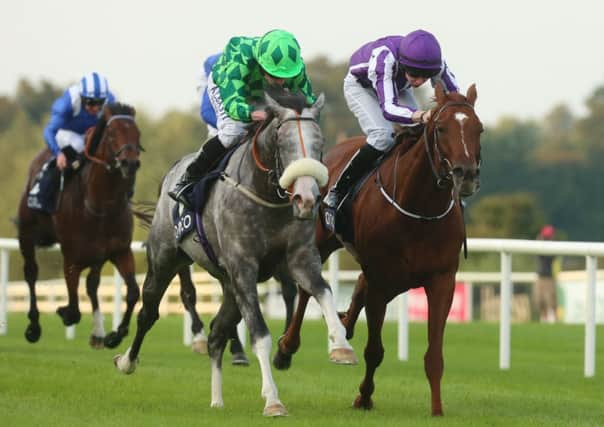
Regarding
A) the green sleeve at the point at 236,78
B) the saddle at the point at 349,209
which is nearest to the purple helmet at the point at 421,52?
the saddle at the point at 349,209

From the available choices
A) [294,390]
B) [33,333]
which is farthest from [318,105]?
[33,333]

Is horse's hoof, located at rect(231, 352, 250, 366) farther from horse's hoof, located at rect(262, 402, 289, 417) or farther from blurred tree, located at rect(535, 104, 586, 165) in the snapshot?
blurred tree, located at rect(535, 104, 586, 165)

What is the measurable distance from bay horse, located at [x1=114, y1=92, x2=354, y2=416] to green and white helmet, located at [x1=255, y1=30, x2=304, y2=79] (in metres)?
0.26

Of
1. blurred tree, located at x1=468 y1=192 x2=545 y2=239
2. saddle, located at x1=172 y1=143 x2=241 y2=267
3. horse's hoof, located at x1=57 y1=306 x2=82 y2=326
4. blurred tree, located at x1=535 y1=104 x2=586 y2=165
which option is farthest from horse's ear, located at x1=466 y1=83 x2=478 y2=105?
blurred tree, located at x1=535 y1=104 x2=586 y2=165

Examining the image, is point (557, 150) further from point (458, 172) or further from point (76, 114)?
point (458, 172)

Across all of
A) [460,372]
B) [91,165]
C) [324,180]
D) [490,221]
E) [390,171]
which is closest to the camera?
[324,180]

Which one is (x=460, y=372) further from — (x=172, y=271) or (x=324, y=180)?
(x=324, y=180)

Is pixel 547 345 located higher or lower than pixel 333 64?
lower

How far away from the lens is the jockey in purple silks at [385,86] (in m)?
8.73

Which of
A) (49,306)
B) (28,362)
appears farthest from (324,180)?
(49,306)

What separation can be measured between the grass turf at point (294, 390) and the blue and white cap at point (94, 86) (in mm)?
2124

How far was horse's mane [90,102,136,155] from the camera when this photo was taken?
42.1 ft

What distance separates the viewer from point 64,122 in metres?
13.6

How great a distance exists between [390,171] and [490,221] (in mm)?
42364
